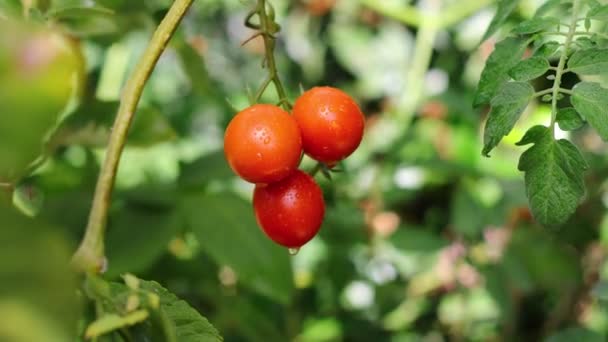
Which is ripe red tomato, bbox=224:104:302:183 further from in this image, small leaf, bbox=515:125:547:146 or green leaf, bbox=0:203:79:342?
green leaf, bbox=0:203:79:342

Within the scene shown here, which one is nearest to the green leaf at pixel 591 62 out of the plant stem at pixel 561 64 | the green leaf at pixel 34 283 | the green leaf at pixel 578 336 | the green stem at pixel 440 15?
the plant stem at pixel 561 64

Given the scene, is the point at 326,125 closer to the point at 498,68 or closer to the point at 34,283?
the point at 498,68

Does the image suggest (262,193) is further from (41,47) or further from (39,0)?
(39,0)

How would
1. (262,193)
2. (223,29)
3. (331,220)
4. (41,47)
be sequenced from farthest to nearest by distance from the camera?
1. (223,29)
2. (331,220)
3. (262,193)
4. (41,47)

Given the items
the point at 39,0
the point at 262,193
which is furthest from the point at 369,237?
the point at 262,193

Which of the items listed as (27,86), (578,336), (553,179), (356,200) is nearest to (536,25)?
(553,179)

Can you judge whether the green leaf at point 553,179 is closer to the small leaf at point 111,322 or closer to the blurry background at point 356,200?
the small leaf at point 111,322
